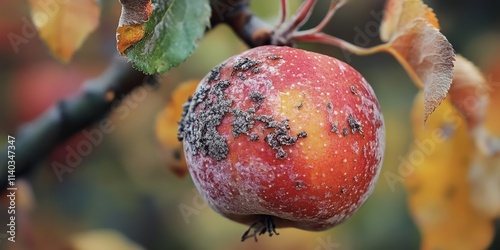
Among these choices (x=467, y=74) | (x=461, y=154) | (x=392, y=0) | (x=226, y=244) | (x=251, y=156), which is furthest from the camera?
(x=226, y=244)

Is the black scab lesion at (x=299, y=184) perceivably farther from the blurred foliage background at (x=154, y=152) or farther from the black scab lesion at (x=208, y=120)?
the blurred foliage background at (x=154, y=152)

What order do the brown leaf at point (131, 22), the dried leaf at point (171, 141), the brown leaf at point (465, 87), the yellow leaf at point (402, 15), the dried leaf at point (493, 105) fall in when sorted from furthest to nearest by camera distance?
the dried leaf at point (493, 105) < the dried leaf at point (171, 141) < the brown leaf at point (465, 87) < the yellow leaf at point (402, 15) < the brown leaf at point (131, 22)

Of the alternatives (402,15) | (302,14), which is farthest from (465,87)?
(302,14)

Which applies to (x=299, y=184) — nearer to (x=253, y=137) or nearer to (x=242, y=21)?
(x=253, y=137)

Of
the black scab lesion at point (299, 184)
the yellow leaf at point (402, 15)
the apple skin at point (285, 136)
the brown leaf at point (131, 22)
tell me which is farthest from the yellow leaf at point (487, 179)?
the brown leaf at point (131, 22)

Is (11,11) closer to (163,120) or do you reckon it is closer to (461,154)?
(163,120)

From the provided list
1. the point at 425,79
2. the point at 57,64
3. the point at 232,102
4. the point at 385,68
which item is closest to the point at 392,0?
the point at 425,79
